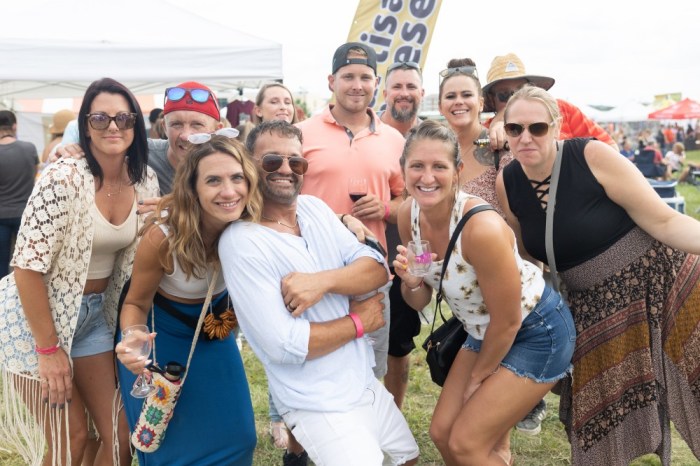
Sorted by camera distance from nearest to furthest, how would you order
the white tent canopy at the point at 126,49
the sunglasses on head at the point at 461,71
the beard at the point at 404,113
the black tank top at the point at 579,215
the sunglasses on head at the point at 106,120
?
the sunglasses on head at the point at 106,120 < the black tank top at the point at 579,215 < the sunglasses on head at the point at 461,71 < the beard at the point at 404,113 < the white tent canopy at the point at 126,49

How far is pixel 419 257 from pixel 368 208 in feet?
3.61

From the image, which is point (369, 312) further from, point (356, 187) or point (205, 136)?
point (356, 187)

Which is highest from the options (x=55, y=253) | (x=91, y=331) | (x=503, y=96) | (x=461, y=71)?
(x=461, y=71)

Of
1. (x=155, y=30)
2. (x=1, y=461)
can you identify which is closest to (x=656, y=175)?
(x=155, y=30)

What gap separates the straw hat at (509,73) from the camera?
432 cm

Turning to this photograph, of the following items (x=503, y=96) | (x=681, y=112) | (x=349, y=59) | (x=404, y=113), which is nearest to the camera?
Result: (x=349, y=59)

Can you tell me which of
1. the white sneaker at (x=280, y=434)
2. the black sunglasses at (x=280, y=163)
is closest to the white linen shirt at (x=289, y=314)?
the black sunglasses at (x=280, y=163)

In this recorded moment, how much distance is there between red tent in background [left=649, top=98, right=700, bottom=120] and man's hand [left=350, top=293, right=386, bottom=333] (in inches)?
1634

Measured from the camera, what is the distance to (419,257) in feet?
9.14

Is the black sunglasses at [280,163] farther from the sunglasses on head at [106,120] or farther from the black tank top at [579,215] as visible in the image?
the black tank top at [579,215]

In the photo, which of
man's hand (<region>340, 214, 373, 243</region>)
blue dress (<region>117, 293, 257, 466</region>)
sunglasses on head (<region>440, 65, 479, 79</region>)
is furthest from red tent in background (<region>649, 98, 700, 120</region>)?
blue dress (<region>117, 293, 257, 466</region>)

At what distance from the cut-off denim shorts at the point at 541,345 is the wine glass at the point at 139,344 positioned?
5.36 feet

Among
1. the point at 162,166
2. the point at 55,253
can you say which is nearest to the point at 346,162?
the point at 162,166

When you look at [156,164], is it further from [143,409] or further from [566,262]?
[566,262]
